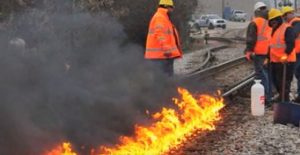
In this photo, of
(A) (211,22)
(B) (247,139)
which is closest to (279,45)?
(B) (247,139)

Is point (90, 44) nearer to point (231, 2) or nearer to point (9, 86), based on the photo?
point (9, 86)

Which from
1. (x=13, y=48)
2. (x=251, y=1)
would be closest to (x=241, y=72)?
(x=13, y=48)

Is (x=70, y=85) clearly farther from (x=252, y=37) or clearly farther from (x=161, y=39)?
(x=252, y=37)

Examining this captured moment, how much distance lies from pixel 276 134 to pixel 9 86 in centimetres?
429

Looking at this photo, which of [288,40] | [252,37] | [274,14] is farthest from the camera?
[252,37]

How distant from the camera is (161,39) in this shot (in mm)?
10242

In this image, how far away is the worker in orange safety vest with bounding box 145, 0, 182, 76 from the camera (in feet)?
33.4

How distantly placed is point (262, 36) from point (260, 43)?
7.3 inches

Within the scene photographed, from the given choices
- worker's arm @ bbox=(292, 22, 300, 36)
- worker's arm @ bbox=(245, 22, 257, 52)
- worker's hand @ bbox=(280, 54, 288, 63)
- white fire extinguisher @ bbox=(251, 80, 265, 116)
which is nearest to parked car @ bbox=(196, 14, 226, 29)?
worker's arm @ bbox=(292, 22, 300, 36)

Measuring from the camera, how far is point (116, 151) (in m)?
6.63

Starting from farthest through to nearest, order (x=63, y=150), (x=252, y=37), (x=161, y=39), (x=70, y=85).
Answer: (x=252, y=37)
(x=161, y=39)
(x=70, y=85)
(x=63, y=150)

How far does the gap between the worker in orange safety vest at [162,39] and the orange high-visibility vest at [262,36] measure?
1.62 metres

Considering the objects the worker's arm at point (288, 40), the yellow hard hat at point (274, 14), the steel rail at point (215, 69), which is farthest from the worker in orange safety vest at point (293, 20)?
the steel rail at point (215, 69)

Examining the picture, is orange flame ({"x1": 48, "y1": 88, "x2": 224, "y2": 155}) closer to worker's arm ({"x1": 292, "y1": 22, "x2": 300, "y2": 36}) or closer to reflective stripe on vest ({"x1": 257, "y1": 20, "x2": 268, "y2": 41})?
reflective stripe on vest ({"x1": 257, "y1": 20, "x2": 268, "y2": 41})
